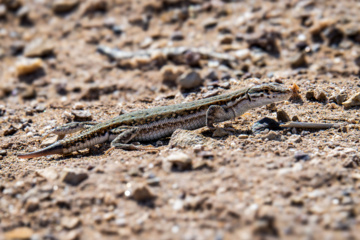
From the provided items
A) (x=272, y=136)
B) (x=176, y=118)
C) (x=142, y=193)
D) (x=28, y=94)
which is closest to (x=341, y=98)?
(x=272, y=136)

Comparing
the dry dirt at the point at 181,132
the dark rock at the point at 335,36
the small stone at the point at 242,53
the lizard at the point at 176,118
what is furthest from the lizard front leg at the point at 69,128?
the dark rock at the point at 335,36

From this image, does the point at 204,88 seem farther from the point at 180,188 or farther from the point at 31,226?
the point at 31,226

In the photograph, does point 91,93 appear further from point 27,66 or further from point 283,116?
point 283,116

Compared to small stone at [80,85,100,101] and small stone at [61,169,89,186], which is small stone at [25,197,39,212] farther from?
small stone at [80,85,100,101]

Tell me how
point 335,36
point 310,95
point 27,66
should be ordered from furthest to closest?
→ point 27,66 → point 335,36 → point 310,95

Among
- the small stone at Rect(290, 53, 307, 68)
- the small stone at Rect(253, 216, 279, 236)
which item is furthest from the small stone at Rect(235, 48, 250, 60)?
the small stone at Rect(253, 216, 279, 236)

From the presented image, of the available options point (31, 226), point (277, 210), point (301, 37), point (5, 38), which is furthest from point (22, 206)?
point (5, 38)

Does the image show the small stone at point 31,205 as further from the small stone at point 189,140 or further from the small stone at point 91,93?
the small stone at point 91,93
